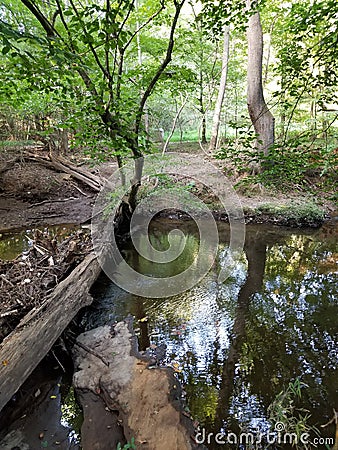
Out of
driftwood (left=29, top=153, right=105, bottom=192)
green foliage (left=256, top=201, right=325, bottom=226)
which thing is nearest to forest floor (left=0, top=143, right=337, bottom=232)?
green foliage (left=256, top=201, right=325, bottom=226)

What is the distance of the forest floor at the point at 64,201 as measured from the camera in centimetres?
809

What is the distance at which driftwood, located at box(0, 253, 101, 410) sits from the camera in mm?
2387

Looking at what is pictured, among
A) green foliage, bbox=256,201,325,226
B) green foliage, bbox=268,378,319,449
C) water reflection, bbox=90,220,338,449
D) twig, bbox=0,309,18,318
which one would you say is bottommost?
water reflection, bbox=90,220,338,449

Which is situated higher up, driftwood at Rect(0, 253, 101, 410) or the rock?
driftwood at Rect(0, 253, 101, 410)

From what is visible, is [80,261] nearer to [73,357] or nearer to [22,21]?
[73,357]

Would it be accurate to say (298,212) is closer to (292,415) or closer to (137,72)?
(137,72)

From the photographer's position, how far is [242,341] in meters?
3.60

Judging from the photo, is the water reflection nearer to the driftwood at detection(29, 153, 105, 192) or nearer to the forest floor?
the forest floor

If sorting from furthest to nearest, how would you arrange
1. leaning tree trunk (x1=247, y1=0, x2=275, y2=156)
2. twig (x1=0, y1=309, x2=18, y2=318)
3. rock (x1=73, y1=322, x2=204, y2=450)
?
leaning tree trunk (x1=247, y1=0, x2=275, y2=156) < twig (x1=0, y1=309, x2=18, y2=318) < rock (x1=73, y1=322, x2=204, y2=450)

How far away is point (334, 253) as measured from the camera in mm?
6371

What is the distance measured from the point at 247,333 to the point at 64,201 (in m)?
7.82

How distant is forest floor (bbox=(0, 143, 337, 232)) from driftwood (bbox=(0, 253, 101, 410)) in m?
5.18

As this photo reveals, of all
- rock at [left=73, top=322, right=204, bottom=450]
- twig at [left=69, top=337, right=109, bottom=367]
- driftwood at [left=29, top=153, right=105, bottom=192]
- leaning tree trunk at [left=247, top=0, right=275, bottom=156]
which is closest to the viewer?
rock at [left=73, top=322, right=204, bottom=450]

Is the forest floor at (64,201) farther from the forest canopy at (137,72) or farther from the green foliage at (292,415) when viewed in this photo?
the green foliage at (292,415)
